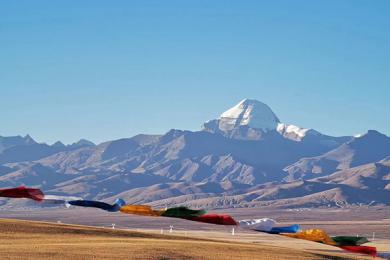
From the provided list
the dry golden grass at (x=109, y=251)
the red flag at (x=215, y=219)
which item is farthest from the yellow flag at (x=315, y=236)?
the dry golden grass at (x=109, y=251)

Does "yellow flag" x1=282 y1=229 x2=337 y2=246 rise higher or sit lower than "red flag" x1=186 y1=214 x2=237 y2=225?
lower

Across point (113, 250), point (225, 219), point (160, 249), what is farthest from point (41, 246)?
point (225, 219)

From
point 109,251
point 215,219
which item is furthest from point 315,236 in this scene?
point 109,251

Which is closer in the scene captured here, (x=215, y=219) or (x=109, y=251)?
(x=215, y=219)

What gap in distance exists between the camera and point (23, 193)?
11.5 m

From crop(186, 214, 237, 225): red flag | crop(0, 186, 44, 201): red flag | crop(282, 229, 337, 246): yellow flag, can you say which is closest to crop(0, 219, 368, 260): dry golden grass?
crop(0, 186, 44, 201): red flag

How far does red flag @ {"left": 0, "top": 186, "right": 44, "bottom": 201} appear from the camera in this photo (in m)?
11.3

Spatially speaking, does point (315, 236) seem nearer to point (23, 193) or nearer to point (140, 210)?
point (140, 210)

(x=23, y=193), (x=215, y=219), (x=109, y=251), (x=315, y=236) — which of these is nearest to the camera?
(x=23, y=193)

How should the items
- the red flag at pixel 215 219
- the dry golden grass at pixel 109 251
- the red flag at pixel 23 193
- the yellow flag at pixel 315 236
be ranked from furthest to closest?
the dry golden grass at pixel 109 251, the yellow flag at pixel 315 236, the red flag at pixel 215 219, the red flag at pixel 23 193

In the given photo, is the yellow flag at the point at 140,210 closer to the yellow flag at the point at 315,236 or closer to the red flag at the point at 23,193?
the red flag at the point at 23,193

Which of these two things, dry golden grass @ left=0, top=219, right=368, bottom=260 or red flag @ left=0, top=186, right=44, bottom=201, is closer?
red flag @ left=0, top=186, right=44, bottom=201

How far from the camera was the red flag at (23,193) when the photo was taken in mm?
11315

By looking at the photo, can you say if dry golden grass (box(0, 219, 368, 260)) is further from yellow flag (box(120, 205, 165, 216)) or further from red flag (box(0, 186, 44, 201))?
red flag (box(0, 186, 44, 201))
